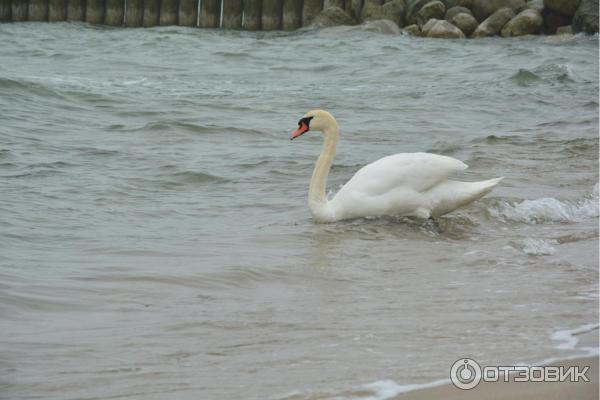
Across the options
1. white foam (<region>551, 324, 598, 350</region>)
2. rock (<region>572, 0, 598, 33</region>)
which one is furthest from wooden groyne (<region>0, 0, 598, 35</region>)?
white foam (<region>551, 324, 598, 350</region>)

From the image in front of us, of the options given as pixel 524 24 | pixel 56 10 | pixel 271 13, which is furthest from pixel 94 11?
pixel 524 24

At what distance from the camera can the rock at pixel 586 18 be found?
2245 centimetres

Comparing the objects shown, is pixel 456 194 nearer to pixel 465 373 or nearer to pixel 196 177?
pixel 196 177

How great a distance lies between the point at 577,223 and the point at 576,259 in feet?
4.42

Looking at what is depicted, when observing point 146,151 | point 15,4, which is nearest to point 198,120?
point 146,151

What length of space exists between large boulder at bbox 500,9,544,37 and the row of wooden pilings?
439cm

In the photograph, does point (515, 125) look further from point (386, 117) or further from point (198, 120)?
point (198, 120)

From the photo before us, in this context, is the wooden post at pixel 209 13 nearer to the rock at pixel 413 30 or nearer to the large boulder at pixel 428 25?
the rock at pixel 413 30

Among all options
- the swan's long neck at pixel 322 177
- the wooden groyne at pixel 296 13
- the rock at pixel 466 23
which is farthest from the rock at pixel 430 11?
the swan's long neck at pixel 322 177

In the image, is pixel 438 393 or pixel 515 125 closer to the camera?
pixel 438 393

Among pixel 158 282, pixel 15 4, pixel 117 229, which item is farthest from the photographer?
pixel 15 4

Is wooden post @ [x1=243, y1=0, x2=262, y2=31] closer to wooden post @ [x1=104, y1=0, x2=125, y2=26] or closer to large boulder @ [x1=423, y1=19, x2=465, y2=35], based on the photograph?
wooden post @ [x1=104, y1=0, x2=125, y2=26]

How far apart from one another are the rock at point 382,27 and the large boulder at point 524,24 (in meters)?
2.35

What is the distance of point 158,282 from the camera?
18.0ft
